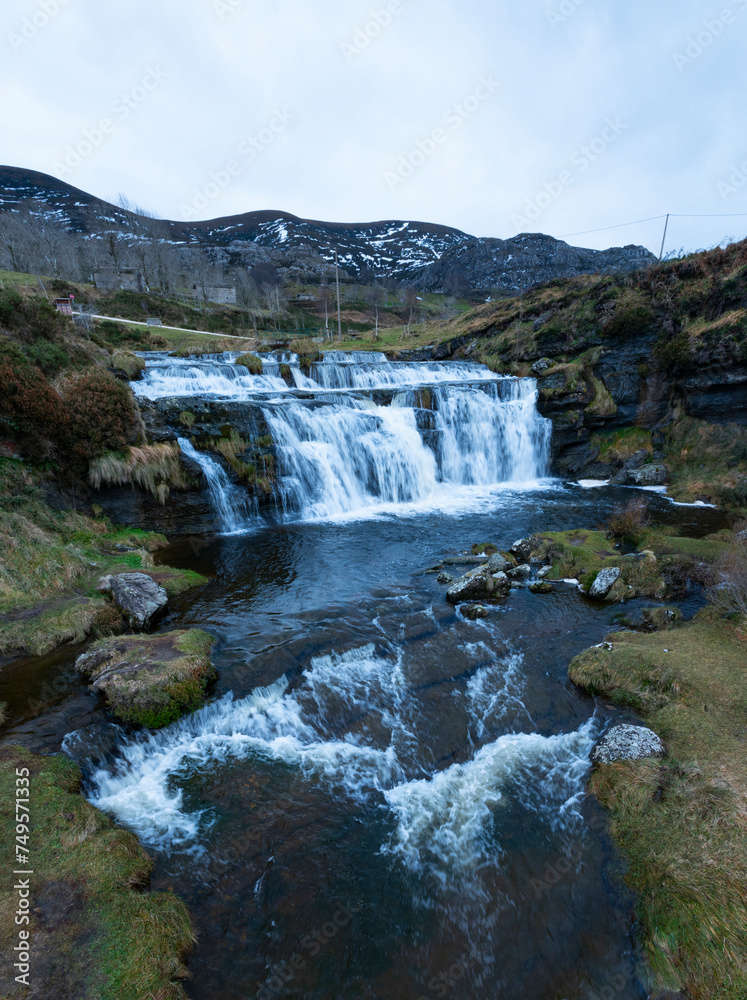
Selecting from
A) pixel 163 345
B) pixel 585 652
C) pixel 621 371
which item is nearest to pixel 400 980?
pixel 585 652

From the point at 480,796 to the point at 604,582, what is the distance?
7.10 m

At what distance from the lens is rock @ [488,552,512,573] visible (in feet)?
40.0

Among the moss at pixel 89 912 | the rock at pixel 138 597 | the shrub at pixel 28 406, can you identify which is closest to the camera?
the moss at pixel 89 912

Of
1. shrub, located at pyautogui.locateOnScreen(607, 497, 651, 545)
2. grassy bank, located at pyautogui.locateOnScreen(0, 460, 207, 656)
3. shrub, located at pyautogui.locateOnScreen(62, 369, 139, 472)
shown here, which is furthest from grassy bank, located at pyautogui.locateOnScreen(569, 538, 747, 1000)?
shrub, located at pyautogui.locateOnScreen(62, 369, 139, 472)

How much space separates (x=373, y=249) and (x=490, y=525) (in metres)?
178

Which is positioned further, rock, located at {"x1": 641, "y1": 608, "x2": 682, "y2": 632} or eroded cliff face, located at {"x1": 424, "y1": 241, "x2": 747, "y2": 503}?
eroded cliff face, located at {"x1": 424, "y1": 241, "x2": 747, "y2": 503}

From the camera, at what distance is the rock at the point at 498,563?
1218cm

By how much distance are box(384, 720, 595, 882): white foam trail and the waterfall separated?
1231cm

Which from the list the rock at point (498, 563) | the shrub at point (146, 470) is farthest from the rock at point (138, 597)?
the rock at point (498, 563)

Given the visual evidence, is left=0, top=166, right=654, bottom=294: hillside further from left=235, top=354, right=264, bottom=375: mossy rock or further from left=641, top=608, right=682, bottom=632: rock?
left=641, top=608, right=682, bottom=632: rock

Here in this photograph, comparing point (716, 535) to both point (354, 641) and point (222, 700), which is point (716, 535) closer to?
point (354, 641)

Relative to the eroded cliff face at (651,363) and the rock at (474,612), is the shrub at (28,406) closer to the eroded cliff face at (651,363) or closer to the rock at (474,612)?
the rock at (474,612)

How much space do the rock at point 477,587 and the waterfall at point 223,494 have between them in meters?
9.23

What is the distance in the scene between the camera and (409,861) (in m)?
5.34
